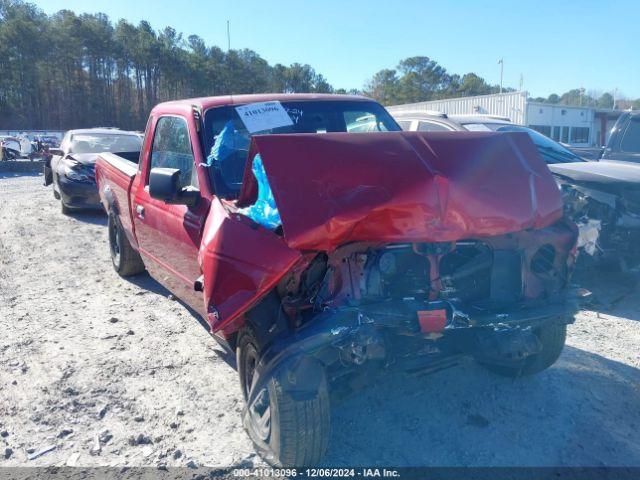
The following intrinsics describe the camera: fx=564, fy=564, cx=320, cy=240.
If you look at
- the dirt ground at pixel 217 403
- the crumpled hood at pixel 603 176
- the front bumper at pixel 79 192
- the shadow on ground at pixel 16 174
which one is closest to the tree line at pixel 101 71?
the shadow on ground at pixel 16 174

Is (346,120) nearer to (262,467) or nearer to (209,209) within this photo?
(209,209)

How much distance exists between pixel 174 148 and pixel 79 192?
6.61m

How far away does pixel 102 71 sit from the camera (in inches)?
1828

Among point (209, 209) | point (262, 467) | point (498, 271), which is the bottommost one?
point (262, 467)

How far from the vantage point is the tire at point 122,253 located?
6477 millimetres

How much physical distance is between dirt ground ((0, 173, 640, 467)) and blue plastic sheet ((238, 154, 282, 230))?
Result: 3.83 ft

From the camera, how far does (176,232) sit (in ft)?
13.8

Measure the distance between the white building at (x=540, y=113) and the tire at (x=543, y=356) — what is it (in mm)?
12555

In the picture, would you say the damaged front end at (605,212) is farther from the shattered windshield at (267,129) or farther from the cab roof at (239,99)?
the cab roof at (239,99)

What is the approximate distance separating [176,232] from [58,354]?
1516mm

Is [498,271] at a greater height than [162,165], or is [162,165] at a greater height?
[162,165]

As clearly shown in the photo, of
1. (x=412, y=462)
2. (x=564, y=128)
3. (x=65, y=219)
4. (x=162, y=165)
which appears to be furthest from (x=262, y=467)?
(x=564, y=128)

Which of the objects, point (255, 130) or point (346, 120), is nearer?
point (255, 130)

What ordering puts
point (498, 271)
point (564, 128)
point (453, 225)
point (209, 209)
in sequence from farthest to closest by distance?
point (564, 128)
point (209, 209)
point (498, 271)
point (453, 225)
